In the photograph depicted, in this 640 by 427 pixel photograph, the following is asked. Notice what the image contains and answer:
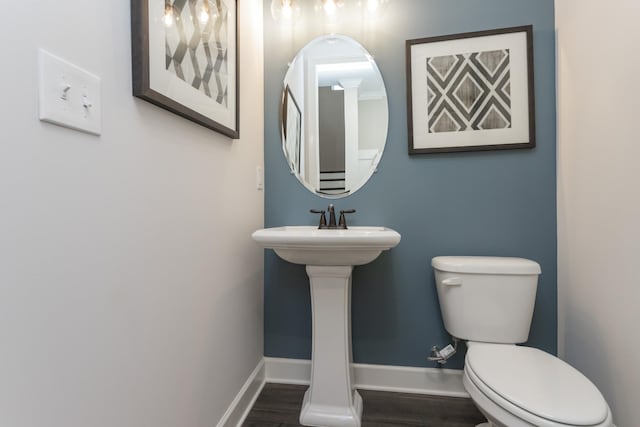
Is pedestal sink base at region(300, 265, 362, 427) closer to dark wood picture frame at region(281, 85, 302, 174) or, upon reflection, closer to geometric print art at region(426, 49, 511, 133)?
dark wood picture frame at region(281, 85, 302, 174)

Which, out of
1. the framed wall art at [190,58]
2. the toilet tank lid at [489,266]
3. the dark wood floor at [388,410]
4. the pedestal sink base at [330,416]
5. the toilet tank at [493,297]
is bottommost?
the dark wood floor at [388,410]

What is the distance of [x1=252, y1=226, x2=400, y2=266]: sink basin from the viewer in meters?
1.19

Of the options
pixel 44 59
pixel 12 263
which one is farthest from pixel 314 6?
pixel 12 263

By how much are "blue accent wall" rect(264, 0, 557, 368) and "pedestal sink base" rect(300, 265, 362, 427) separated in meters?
0.33

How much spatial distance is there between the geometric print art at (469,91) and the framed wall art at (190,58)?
0.96m

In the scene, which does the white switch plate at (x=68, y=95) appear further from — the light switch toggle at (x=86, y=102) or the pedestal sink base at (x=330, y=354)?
the pedestal sink base at (x=330, y=354)

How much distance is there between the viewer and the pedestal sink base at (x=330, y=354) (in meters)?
1.44

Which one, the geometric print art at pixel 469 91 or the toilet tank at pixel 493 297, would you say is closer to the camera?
the toilet tank at pixel 493 297

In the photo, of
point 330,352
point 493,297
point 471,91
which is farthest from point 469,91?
point 330,352

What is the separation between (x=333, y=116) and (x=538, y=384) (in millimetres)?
1417

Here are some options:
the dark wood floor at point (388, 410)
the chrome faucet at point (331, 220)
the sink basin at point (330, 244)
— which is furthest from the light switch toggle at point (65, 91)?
the dark wood floor at point (388, 410)

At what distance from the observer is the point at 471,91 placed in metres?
1.63

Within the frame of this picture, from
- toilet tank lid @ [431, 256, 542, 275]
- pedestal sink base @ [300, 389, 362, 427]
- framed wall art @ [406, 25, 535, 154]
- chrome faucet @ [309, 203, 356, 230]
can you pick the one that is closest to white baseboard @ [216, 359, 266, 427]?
pedestal sink base @ [300, 389, 362, 427]

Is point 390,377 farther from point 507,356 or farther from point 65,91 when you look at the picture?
point 65,91
